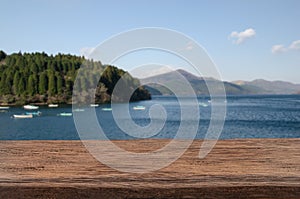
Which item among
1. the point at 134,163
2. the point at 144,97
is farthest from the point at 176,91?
the point at 144,97

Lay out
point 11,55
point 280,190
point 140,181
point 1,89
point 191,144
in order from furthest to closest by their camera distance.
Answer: point 11,55 → point 1,89 → point 191,144 → point 140,181 → point 280,190

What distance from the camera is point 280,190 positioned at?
53.9 inches

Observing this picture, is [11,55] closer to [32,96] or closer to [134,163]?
[32,96]

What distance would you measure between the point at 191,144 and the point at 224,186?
1.03 meters

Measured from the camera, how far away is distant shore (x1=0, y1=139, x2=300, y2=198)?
1.35 meters

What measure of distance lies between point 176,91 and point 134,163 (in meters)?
0.59

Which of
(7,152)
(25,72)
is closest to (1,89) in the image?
(25,72)

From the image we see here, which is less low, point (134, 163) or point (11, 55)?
point (11, 55)

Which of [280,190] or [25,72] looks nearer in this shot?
[280,190]

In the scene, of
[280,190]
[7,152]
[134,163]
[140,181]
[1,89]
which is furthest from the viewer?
[1,89]

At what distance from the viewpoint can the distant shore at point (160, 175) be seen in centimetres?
135

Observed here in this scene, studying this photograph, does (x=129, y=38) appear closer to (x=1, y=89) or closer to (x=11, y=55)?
(x=1, y=89)

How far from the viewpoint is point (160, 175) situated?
159 cm

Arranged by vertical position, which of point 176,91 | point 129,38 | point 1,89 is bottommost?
point 176,91
